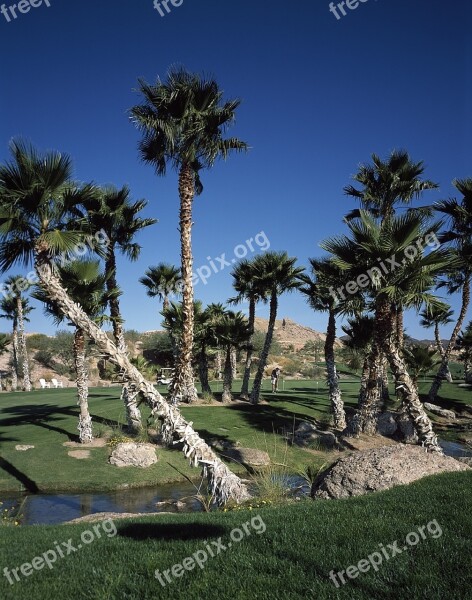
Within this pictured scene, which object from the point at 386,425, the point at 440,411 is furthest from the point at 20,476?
the point at 440,411

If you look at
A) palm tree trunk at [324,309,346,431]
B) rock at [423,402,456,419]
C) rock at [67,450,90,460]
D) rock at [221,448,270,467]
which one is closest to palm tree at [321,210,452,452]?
rock at [221,448,270,467]

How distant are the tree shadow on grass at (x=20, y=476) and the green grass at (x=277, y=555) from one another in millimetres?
7844

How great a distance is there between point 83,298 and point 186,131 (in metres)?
7.70

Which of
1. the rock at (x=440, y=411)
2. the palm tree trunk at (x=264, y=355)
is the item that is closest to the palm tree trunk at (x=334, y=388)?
the palm tree trunk at (x=264, y=355)

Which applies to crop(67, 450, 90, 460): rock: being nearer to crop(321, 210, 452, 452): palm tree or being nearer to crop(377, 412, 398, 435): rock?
crop(321, 210, 452, 452): palm tree

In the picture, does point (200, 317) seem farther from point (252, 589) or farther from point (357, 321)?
point (252, 589)

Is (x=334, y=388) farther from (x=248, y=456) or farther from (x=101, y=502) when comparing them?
(x=101, y=502)

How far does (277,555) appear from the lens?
18.6 feet

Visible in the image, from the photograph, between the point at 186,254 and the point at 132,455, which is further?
the point at 132,455

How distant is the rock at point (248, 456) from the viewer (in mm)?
18328

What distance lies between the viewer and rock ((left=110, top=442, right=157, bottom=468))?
674 inches

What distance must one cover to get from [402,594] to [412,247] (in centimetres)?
1166

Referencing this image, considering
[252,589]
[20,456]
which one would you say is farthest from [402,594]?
[20,456]

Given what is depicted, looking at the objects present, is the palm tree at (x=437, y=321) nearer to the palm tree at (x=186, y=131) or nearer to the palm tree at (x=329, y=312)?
the palm tree at (x=329, y=312)
